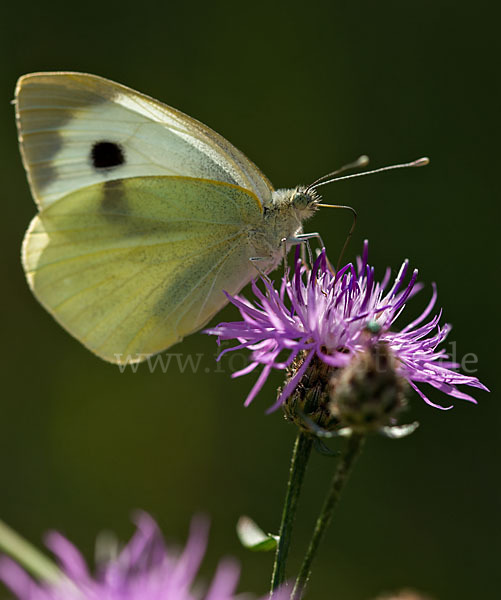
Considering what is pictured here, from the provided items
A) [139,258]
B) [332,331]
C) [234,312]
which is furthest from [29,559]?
[234,312]

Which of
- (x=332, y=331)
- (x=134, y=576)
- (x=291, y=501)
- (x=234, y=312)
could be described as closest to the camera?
(x=134, y=576)

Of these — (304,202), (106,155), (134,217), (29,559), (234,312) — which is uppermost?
(106,155)

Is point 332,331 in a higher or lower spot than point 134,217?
lower

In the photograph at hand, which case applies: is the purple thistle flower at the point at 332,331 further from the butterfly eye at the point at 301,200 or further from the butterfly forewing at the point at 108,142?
the butterfly forewing at the point at 108,142

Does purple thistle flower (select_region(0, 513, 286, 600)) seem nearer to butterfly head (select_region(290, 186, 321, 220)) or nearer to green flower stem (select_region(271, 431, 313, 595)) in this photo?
green flower stem (select_region(271, 431, 313, 595))

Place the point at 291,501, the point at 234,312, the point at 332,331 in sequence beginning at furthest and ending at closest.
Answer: the point at 234,312 < the point at 332,331 < the point at 291,501

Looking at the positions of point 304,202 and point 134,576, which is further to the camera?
point 304,202

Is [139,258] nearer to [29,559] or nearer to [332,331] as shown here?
[332,331]

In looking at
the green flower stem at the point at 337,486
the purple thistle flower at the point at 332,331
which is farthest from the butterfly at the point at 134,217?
the green flower stem at the point at 337,486
